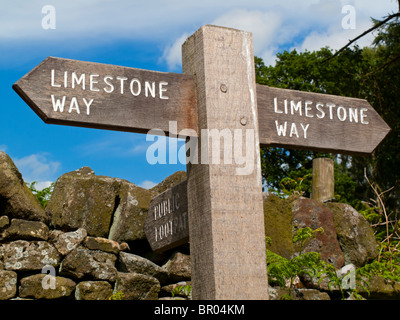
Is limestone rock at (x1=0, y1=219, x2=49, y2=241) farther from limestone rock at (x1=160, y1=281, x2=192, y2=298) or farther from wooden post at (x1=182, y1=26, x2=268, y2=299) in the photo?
wooden post at (x1=182, y1=26, x2=268, y2=299)

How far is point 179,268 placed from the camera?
16.6ft

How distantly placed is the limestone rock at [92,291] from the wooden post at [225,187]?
87.3 inches

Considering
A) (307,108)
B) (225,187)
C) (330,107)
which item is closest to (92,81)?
(225,187)

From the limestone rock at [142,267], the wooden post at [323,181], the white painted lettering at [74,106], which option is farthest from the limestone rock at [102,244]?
the wooden post at [323,181]

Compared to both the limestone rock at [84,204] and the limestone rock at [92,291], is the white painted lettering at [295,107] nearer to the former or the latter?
the limestone rock at [92,291]

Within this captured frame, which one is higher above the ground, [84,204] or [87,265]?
[84,204]

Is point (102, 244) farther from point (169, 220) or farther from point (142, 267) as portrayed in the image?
point (169, 220)

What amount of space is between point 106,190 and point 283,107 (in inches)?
111

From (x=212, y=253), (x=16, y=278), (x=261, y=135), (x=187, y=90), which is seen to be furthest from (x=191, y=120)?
(x=16, y=278)

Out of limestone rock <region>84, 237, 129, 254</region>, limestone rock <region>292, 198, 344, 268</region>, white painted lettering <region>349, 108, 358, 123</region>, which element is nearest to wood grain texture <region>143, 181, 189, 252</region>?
white painted lettering <region>349, 108, 358, 123</region>

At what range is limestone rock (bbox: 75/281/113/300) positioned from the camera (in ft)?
16.0

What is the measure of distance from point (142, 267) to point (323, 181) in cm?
325

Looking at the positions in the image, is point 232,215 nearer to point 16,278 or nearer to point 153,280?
point 153,280

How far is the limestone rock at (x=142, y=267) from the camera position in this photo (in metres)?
5.03
